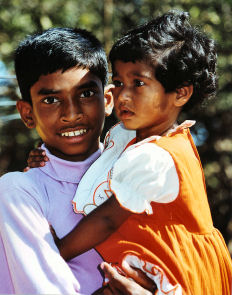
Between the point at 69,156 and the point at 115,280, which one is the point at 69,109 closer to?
the point at 69,156

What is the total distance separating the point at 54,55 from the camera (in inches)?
66.6

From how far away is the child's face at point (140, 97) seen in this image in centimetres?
167

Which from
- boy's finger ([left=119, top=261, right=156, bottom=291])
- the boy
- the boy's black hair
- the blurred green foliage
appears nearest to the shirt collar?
the boy

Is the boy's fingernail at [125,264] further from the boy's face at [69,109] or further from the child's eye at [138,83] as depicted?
the child's eye at [138,83]

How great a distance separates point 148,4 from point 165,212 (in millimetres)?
2875

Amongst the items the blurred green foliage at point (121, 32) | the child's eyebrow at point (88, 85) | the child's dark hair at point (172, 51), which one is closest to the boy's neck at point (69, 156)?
the child's eyebrow at point (88, 85)

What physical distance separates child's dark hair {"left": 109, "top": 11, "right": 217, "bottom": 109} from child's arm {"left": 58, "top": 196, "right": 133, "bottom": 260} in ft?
1.50

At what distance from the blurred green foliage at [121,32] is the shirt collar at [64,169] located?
6.64ft

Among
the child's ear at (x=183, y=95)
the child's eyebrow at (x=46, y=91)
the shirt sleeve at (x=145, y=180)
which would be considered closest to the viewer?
the shirt sleeve at (x=145, y=180)

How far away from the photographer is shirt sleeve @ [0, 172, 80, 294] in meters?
1.49

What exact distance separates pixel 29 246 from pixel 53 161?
0.33 meters

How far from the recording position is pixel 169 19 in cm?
177

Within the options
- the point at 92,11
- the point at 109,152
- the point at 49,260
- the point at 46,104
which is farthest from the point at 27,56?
the point at 92,11

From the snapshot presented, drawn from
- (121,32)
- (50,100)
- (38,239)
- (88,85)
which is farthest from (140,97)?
(121,32)
